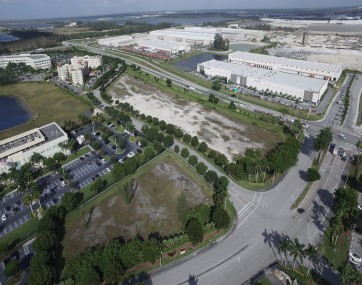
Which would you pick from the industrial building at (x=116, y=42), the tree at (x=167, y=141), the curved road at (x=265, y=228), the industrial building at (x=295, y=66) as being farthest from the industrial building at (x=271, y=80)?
the industrial building at (x=116, y=42)

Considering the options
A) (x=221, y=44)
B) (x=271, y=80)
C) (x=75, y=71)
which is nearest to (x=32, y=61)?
(x=75, y=71)

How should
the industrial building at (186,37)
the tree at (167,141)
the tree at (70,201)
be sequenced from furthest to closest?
the industrial building at (186,37), the tree at (167,141), the tree at (70,201)

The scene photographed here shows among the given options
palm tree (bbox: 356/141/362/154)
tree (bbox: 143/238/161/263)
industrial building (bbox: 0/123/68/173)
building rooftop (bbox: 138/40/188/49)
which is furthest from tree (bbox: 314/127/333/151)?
building rooftop (bbox: 138/40/188/49)

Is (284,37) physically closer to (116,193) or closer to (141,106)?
(141,106)

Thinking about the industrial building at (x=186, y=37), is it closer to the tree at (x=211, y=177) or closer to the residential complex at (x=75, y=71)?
the residential complex at (x=75, y=71)

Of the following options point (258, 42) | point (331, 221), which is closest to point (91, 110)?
point (331, 221)
